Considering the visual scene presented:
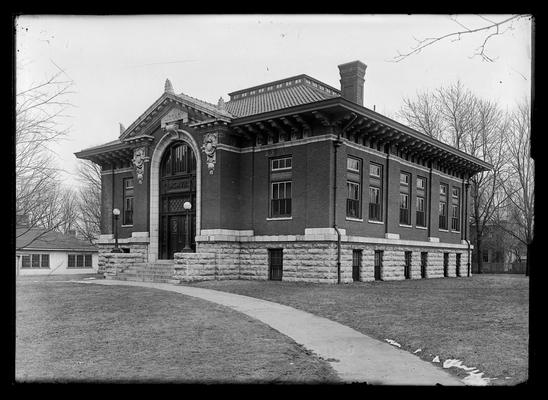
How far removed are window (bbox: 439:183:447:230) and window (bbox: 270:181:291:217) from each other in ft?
44.6

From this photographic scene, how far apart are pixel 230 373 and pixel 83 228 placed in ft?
203

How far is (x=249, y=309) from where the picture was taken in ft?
43.2

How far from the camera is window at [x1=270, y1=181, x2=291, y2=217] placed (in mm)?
23250

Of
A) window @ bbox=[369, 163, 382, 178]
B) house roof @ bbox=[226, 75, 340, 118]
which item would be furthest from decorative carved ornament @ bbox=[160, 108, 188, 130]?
window @ bbox=[369, 163, 382, 178]

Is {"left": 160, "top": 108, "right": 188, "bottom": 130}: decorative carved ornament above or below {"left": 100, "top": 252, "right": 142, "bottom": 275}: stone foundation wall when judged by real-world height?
above

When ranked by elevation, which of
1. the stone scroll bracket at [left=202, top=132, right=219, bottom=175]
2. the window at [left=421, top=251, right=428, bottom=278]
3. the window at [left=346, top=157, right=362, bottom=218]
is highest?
the stone scroll bracket at [left=202, top=132, right=219, bottom=175]

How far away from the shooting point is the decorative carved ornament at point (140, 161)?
2750 centimetres

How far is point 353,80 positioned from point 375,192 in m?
6.36

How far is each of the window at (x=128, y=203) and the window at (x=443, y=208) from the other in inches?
795

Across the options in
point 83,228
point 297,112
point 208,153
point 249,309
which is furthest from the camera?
point 83,228

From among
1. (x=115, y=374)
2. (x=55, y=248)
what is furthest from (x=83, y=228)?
(x=115, y=374)

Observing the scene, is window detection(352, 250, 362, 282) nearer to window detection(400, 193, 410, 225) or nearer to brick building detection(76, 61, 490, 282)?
brick building detection(76, 61, 490, 282)

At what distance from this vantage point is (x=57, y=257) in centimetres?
4288
